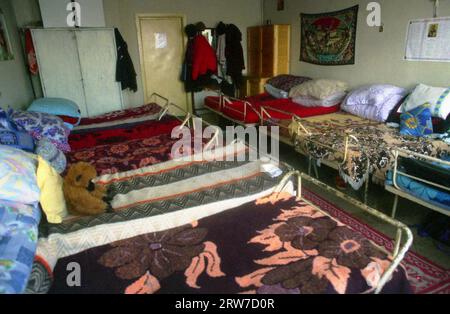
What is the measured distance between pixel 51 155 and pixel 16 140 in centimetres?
23

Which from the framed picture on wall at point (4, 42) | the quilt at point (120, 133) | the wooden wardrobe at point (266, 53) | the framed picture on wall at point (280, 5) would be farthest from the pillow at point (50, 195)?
the framed picture on wall at point (280, 5)

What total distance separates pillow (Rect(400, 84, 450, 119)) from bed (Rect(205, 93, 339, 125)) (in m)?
1.02

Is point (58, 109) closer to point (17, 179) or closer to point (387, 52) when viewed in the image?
point (17, 179)

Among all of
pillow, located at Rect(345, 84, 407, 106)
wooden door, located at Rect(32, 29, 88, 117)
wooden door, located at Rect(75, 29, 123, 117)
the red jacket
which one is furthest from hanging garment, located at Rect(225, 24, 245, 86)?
wooden door, located at Rect(32, 29, 88, 117)

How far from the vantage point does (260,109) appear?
13.6 ft

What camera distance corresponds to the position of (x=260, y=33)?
582 cm

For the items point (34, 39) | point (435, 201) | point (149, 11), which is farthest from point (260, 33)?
point (435, 201)

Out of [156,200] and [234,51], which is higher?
[234,51]

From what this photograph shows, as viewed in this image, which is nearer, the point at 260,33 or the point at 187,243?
the point at 187,243

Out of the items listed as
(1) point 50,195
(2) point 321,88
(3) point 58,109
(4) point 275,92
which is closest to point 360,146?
(2) point 321,88

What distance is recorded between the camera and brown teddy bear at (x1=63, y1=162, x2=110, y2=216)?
1.74 metres

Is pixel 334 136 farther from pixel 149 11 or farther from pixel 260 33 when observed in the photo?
pixel 149 11

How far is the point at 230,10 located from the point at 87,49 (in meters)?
2.87

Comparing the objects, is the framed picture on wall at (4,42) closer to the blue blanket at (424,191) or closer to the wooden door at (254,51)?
the wooden door at (254,51)
